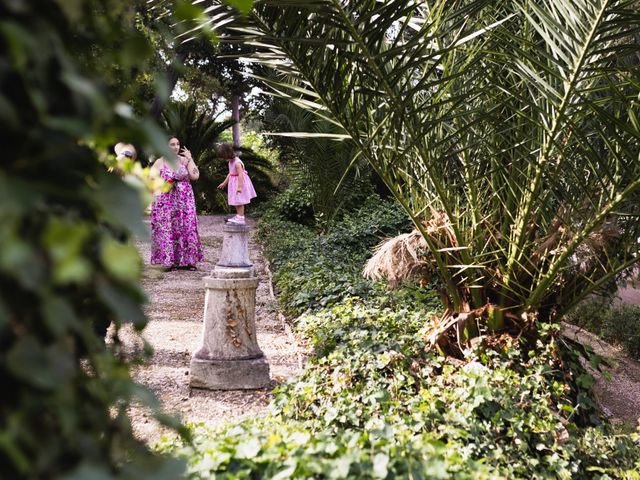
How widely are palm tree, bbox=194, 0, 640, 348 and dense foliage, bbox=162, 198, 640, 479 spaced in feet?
1.03

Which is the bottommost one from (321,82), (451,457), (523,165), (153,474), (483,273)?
(451,457)

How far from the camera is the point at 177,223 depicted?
916 cm

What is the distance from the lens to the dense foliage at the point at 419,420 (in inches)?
72.9

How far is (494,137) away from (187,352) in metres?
3.06

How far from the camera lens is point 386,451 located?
1891mm

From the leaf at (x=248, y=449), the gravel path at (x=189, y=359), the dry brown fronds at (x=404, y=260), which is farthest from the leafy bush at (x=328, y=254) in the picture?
the leaf at (x=248, y=449)

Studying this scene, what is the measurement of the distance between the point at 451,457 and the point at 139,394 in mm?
1264

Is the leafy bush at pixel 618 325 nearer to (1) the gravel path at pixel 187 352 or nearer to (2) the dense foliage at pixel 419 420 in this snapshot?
(1) the gravel path at pixel 187 352

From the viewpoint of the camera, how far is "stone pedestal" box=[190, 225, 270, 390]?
4.75 m

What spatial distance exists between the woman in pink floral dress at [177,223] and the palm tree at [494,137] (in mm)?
4777

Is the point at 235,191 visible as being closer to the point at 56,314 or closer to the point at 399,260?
the point at 399,260

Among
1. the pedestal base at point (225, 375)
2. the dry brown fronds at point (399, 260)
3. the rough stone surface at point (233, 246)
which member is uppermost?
the rough stone surface at point (233, 246)

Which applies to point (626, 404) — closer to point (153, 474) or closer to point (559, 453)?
point (559, 453)

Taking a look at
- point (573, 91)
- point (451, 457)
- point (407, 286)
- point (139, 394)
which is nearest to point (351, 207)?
point (407, 286)
